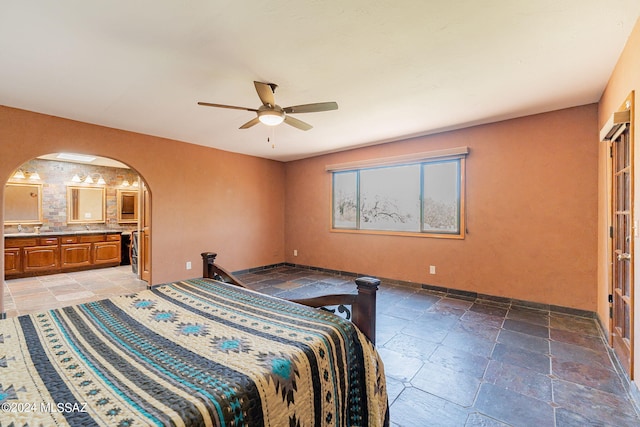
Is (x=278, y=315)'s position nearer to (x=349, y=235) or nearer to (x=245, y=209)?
(x=349, y=235)

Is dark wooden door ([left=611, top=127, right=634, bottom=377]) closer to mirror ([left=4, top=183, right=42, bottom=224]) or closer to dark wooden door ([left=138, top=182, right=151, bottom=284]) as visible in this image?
dark wooden door ([left=138, top=182, right=151, bottom=284])

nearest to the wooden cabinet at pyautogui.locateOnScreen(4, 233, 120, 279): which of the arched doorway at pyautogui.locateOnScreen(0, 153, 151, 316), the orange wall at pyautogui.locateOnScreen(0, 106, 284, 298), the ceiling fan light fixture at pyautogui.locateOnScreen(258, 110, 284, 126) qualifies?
the arched doorway at pyautogui.locateOnScreen(0, 153, 151, 316)

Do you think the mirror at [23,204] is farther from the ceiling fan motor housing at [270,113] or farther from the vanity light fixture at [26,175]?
the ceiling fan motor housing at [270,113]

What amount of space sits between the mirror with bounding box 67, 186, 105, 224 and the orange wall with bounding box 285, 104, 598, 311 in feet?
21.9

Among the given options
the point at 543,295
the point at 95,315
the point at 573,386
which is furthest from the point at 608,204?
the point at 95,315

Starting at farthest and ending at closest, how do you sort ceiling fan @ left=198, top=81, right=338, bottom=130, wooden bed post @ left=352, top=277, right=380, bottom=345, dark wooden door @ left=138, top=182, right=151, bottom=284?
dark wooden door @ left=138, top=182, right=151, bottom=284, ceiling fan @ left=198, top=81, right=338, bottom=130, wooden bed post @ left=352, top=277, right=380, bottom=345

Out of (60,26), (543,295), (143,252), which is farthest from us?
(143,252)

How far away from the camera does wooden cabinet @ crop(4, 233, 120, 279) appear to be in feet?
16.5

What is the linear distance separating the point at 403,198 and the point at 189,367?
420 centimetres

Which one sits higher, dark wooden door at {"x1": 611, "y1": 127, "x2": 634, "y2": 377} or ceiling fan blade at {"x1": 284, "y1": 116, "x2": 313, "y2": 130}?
ceiling fan blade at {"x1": 284, "y1": 116, "x2": 313, "y2": 130}

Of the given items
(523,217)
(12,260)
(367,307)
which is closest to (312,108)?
(367,307)

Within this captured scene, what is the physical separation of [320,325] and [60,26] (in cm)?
257

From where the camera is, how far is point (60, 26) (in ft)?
6.08

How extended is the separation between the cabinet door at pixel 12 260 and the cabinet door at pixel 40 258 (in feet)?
0.30
